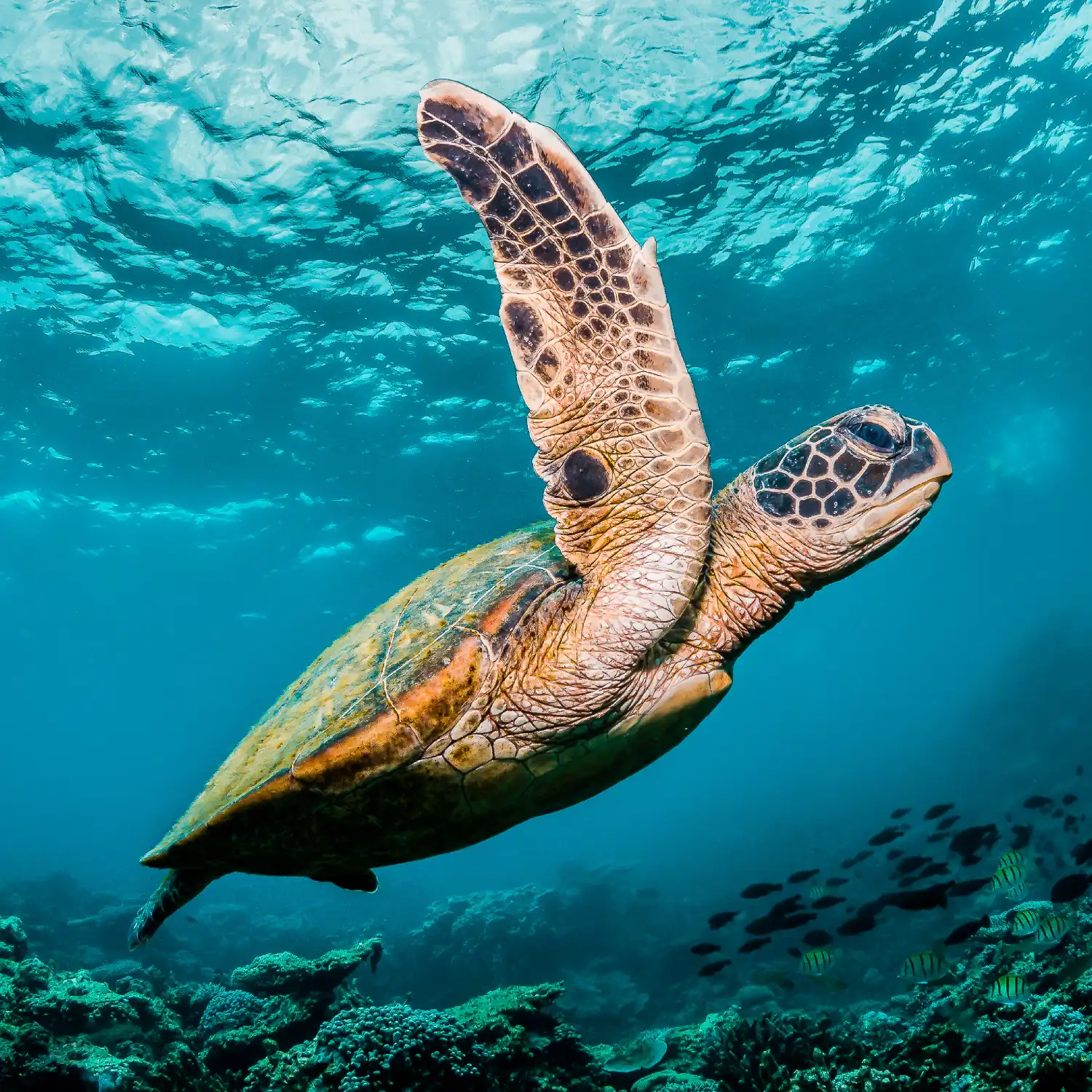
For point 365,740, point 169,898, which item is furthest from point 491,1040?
point 365,740

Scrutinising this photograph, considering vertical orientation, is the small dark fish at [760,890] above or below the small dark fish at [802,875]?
above

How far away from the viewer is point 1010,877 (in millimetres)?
6199

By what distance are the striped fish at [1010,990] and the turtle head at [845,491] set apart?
3759mm

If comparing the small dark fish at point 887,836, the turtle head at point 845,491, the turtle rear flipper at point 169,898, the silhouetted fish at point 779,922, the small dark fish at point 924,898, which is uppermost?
the turtle head at point 845,491

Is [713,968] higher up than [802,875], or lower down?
lower down

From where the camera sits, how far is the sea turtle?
2.26 m

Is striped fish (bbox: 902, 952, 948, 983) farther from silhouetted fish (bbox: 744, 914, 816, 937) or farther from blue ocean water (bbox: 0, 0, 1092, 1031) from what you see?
blue ocean water (bbox: 0, 0, 1092, 1031)

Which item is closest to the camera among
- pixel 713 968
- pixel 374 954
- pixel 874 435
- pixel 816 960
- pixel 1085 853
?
pixel 874 435

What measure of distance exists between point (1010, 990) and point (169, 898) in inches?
210

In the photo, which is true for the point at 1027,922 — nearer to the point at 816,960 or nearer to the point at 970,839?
A: the point at 970,839

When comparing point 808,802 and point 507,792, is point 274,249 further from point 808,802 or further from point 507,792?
point 808,802

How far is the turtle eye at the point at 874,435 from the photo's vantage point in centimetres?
256

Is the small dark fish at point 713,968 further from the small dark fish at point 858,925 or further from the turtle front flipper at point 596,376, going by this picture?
the turtle front flipper at point 596,376

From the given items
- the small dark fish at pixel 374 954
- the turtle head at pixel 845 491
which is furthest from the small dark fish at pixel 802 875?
the turtle head at pixel 845 491
